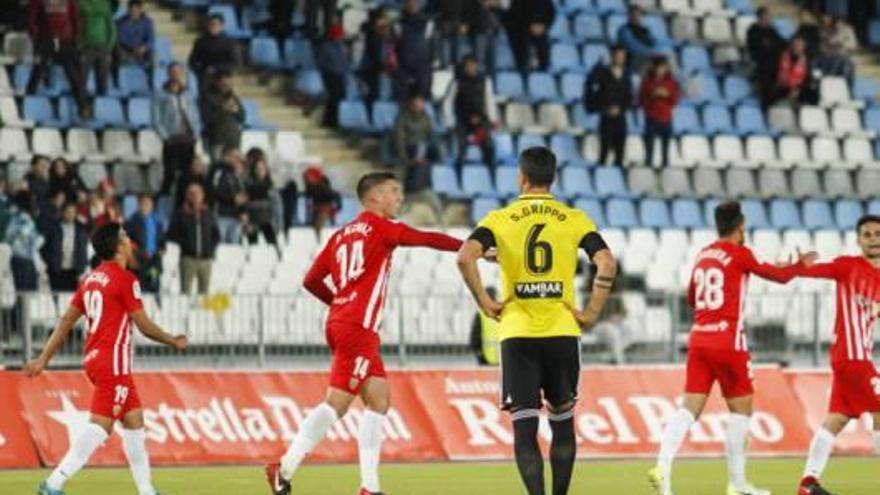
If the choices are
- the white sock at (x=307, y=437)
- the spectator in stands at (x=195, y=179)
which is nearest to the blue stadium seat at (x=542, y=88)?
the spectator in stands at (x=195, y=179)

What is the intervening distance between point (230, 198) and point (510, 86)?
7485mm

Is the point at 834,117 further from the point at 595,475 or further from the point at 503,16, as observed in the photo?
the point at 595,475

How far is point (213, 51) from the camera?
3212 cm

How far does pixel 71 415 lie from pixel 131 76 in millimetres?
9704

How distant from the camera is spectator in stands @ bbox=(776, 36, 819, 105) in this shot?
37.8 metres

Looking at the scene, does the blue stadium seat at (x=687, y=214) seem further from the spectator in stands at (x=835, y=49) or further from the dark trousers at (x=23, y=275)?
the dark trousers at (x=23, y=275)

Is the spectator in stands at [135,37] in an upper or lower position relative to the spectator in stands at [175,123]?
upper

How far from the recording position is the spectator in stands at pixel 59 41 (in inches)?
1220

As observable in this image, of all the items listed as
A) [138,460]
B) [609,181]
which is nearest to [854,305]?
[138,460]

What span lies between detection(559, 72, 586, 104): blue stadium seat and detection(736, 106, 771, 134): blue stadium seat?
2.80 metres

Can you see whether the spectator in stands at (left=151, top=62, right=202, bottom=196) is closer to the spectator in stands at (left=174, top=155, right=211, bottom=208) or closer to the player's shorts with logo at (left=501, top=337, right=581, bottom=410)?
the spectator in stands at (left=174, top=155, right=211, bottom=208)

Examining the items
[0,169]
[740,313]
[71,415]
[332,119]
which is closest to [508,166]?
[332,119]

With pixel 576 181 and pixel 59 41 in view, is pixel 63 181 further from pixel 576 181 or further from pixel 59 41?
pixel 576 181

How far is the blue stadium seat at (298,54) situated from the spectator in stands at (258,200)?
15.3 feet
